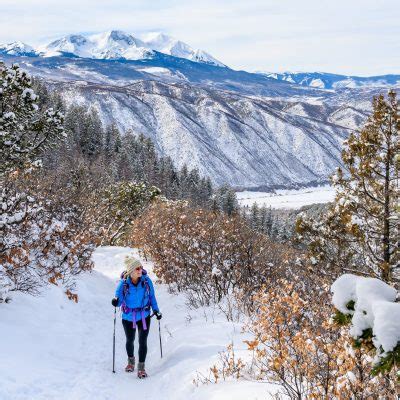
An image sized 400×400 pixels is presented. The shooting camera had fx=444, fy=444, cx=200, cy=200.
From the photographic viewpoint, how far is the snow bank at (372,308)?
2162 mm

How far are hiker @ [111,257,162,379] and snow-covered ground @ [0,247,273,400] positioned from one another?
1.71 ft

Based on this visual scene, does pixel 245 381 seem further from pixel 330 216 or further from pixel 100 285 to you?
pixel 100 285

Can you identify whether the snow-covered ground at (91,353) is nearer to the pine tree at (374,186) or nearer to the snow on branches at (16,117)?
the pine tree at (374,186)

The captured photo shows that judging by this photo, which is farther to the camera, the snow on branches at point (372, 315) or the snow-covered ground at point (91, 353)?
the snow-covered ground at point (91, 353)

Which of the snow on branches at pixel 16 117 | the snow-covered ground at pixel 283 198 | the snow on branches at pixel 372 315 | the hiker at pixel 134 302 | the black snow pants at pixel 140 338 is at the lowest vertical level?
the snow-covered ground at pixel 283 198

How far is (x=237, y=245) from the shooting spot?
11.3 m

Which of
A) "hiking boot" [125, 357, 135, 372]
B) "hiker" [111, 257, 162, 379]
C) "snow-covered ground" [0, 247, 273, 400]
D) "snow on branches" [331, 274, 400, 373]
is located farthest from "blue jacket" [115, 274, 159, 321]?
"snow on branches" [331, 274, 400, 373]

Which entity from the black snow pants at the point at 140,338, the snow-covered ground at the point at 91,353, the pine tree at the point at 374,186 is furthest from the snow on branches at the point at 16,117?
the pine tree at the point at 374,186

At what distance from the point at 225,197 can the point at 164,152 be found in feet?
319

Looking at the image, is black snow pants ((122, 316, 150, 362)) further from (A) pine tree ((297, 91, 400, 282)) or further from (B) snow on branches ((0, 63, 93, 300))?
(A) pine tree ((297, 91, 400, 282))

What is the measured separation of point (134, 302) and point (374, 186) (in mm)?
4806

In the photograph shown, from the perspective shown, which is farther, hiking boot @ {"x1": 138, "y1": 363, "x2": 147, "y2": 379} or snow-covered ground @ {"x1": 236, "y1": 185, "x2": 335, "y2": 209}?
snow-covered ground @ {"x1": 236, "y1": 185, "x2": 335, "y2": 209}

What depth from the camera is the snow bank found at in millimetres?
2162

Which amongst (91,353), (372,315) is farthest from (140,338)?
(372,315)
